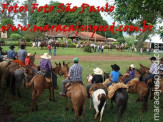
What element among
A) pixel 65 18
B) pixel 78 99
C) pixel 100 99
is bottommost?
pixel 100 99

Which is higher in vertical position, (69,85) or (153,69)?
(153,69)

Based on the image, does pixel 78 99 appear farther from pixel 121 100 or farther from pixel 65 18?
pixel 65 18

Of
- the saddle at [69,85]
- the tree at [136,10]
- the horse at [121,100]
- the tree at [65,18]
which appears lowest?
the horse at [121,100]

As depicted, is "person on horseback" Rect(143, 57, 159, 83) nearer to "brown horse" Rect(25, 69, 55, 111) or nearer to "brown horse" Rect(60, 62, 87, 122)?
"brown horse" Rect(60, 62, 87, 122)

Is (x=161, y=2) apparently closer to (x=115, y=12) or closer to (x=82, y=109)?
(x=115, y=12)

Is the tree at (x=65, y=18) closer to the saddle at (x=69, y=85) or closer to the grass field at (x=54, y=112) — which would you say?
the grass field at (x=54, y=112)

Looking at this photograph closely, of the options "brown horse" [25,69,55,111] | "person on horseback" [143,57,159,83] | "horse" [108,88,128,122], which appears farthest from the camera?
"person on horseback" [143,57,159,83]

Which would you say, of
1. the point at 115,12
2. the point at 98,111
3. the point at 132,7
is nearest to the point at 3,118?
the point at 98,111

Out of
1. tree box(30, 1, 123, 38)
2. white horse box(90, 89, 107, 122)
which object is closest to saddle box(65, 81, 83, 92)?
white horse box(90, 89, 107, 122)

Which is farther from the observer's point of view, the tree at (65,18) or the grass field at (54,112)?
the tree at (65,18)

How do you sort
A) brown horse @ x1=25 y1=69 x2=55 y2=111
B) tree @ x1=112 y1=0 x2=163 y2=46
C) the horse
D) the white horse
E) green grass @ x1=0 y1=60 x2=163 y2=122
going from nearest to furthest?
the horse < the white horse < green grass @ x1=0 y1=60 x2=163 y2=122 < brown horse @ x1=25 y1=69 x2=55 y2=111 < tree @ x1=112 y1=0 x2=163 y2=46

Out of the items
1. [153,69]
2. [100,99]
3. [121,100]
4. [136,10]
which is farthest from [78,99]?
[136,10]

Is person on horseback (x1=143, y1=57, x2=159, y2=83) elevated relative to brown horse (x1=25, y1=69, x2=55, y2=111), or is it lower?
elevated

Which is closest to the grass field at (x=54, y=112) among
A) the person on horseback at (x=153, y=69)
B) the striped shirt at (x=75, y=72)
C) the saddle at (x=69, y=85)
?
the saddle at (x=69, y=85)
